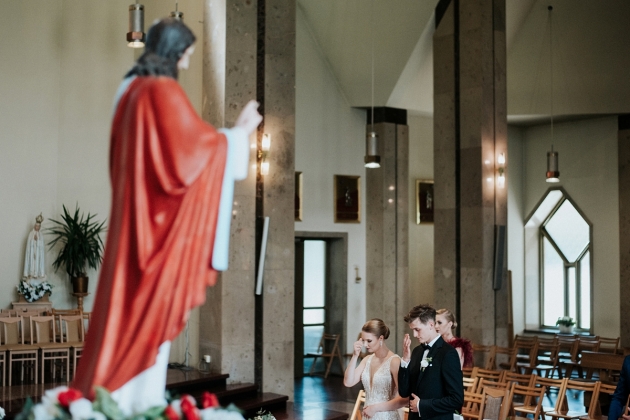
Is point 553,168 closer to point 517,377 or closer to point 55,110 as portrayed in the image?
point 517,377

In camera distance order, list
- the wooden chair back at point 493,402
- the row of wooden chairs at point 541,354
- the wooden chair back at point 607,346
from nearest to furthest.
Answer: the wooden chair back at point 493,402 → the row of wooden chairs at point 541,354 → the wooden chair back at point 607,346

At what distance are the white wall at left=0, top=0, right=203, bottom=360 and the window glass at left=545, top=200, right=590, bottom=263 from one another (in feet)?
33.4

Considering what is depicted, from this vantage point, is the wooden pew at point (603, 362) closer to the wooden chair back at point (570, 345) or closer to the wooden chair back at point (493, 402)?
the wooden chair back at point (570, 345)

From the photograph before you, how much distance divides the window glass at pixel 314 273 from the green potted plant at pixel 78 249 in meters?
3.96

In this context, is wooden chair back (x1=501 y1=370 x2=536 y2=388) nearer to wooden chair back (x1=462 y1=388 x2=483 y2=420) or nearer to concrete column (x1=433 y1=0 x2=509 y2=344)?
wooden chair back (x1=462 y1=388 x2=483 y2=420)

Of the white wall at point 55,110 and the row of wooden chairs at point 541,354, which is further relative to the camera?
the white wall at point 55,110

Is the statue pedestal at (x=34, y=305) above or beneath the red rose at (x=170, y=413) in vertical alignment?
beneath

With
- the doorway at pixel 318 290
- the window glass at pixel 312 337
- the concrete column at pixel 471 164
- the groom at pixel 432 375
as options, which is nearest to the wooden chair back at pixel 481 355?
the concrete column at pixel 471 164

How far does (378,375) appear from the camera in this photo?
5.29m

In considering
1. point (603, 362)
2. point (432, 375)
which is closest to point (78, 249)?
point (603, 362)

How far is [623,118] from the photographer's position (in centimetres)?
1596

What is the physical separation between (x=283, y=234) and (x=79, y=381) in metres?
7.51

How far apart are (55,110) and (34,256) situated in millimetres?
2409

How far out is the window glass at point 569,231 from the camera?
1727cm
